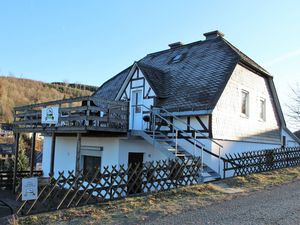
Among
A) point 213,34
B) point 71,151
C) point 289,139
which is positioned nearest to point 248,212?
point 71,151

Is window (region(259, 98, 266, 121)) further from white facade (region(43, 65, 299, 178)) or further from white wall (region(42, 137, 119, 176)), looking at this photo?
white wall (region(42, 137, 119, 176))

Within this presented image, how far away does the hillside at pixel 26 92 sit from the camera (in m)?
63.2

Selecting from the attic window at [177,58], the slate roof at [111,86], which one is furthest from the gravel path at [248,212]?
the attic window at [177,58]

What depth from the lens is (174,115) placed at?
14992mm

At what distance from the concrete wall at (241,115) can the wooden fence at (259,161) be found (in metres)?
1.38

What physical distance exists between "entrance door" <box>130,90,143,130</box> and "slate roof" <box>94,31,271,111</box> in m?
Result: 1.06

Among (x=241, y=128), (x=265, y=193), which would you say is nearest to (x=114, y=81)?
(x=241, y=128)

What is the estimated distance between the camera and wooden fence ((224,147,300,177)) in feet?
45.4

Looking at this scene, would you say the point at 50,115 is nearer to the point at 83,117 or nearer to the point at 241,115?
the point at 83,117

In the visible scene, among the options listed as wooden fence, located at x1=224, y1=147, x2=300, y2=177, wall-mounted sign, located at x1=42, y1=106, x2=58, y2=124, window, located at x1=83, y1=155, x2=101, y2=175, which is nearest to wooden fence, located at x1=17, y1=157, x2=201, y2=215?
wooden fence, located at x1=224, y1=147, x2=300, y2=177

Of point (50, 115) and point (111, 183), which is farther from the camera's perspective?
point (50, 115)

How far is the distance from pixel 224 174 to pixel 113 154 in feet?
16.7

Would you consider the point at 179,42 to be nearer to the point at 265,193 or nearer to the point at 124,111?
the point at 124,111

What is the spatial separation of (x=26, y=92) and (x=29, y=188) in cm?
7537
